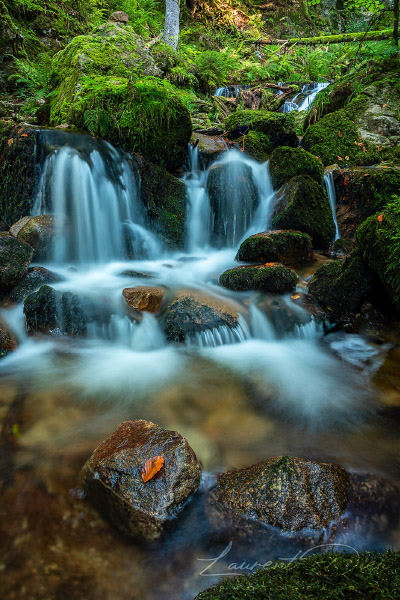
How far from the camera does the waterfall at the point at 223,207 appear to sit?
7496 mm

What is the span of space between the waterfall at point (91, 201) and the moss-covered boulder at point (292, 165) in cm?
309

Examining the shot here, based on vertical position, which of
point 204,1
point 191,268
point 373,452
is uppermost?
point 204,1

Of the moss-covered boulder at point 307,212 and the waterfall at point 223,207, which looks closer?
the moss-covered boulder at point 307,212

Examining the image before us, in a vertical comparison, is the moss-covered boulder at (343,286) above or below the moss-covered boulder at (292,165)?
below

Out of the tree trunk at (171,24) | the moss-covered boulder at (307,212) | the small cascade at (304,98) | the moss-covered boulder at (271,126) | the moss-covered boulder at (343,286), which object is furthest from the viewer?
the small cascade at (304,98)

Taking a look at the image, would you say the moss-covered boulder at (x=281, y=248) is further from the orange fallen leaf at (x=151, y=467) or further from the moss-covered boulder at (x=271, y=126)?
the orange fallen leaf at (x=151, y=467)

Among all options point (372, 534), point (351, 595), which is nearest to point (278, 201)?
point (372, 534)

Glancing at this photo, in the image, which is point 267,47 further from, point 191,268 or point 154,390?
point 154,390

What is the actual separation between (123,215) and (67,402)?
14.8 ft

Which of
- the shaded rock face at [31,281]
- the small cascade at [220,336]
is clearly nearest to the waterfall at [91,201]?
the shaded rock face at [31,281]

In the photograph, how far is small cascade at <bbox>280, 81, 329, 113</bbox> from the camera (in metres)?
12.2

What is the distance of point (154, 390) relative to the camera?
3490 millimetres

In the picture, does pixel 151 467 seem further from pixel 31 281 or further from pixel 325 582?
pixel 31 281

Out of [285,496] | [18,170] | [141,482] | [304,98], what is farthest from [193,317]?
[304,98]
